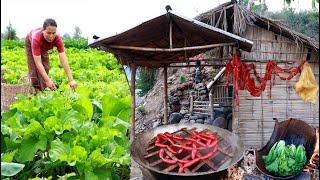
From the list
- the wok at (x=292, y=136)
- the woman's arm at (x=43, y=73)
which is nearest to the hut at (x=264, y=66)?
the wok at (x=292, y=136)

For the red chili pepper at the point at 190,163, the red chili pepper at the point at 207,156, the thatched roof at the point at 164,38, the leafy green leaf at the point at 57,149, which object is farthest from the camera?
the thatched roof at the point at 164,38

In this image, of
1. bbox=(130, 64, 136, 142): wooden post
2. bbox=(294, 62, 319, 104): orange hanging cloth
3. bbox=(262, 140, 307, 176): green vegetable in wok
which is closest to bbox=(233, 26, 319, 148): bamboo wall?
bbox=(294, 62, 319, 104): orange hanging cloth

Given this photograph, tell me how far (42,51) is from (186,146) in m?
2.76

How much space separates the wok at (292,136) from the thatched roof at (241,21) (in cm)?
197

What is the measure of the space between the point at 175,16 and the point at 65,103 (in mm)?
3083

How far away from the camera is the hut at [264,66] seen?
10.3 meters

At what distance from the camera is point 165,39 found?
806 cm

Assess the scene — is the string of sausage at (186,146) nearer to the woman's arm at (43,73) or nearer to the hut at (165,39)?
the woman's arm at (43,73)

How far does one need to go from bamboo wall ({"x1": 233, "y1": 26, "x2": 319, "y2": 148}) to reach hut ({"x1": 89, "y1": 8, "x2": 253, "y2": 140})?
2857mm

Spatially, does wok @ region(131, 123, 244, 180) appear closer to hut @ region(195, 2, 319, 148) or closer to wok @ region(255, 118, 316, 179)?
wok @ region(255, 118, 316, 179)

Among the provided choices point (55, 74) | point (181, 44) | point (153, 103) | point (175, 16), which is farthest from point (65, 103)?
point (153, 103)

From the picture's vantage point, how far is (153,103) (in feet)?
60.0

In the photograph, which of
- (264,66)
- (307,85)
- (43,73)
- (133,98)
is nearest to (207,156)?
(43,73)

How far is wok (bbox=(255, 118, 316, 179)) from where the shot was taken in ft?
28.8
